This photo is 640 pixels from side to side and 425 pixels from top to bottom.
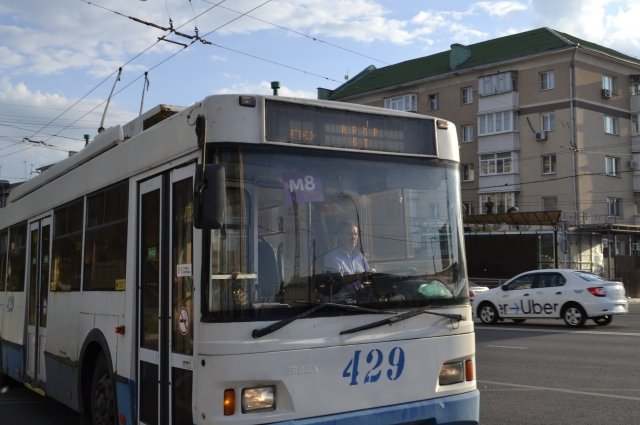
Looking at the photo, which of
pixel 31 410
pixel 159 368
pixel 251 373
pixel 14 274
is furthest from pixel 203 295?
pixel 14 274

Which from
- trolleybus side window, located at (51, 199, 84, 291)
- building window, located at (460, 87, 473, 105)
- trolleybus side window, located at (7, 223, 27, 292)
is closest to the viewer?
trolleybus side window, located at (51, 199, 84, 291)

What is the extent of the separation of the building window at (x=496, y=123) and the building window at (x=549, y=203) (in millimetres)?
5430

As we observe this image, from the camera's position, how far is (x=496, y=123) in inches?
1971

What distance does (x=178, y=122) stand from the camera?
17.1 feet

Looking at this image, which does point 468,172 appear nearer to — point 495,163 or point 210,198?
point 495,163

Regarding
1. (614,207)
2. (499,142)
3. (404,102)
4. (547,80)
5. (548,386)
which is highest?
(404,102)

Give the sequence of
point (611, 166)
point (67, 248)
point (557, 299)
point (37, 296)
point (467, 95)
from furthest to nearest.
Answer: point (467, 95) → point (611, 166) → point (557, 299) → point (37, 296) → point (67, 248)

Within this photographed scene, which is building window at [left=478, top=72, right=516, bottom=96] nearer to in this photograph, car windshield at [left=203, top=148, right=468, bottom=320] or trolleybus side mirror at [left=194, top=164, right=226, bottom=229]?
car windshield at [left=203, top=148, right=468, bottom=320]

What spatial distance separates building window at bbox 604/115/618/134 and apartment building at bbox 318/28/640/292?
71 millimetres

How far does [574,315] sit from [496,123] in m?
33.4

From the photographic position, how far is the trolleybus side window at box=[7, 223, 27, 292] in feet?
31.9

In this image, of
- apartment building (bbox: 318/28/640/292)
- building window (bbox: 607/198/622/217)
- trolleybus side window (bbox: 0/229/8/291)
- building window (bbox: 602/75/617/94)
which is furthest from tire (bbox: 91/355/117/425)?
building window (bbox: 602/75/617/94)

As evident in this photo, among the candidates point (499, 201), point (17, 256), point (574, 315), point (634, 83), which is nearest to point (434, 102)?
point (499, 201)

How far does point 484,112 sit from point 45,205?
45.0 metres
